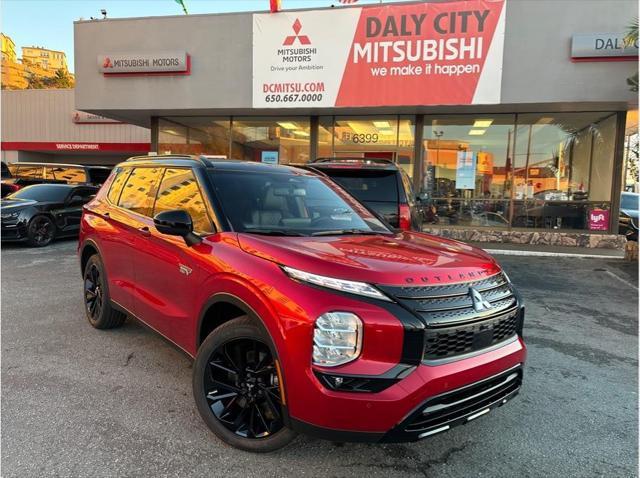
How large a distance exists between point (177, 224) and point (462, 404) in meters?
2.06

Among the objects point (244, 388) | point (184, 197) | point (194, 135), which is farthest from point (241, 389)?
point (194, 135)

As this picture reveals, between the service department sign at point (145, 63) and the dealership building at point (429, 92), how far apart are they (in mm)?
32

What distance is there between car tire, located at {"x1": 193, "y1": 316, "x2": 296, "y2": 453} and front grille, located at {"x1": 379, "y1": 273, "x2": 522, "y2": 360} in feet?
2.70

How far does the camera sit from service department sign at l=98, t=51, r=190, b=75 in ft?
39.9

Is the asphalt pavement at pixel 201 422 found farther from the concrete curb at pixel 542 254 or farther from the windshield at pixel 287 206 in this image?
the concrete curb at pixel 542 254

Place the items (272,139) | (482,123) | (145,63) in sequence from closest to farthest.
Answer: (145,63), (482,123), (272,139)

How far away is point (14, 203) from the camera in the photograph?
33.7ft

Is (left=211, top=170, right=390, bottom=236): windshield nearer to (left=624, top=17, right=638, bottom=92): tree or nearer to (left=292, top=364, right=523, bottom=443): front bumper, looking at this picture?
(left=292, top=364, right=523, bottom=443): front bumper

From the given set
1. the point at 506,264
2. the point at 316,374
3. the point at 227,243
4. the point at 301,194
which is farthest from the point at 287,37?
the point at 316,374

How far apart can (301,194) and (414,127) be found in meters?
9.98

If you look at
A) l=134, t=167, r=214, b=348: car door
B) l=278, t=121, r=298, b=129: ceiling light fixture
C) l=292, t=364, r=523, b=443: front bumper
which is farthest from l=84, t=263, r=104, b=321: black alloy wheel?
l=278, t=121, r=298, b=129: ceiling light fixture

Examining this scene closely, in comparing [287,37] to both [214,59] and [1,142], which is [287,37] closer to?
[214,59]

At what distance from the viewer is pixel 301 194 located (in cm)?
383

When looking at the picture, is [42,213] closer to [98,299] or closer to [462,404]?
[98,299]
